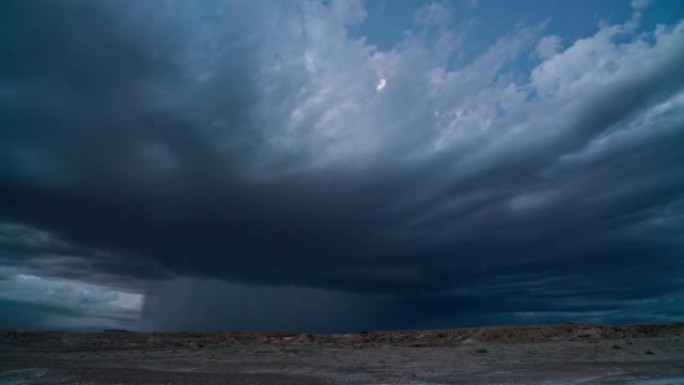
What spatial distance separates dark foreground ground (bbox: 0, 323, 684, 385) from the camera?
28.9 metres

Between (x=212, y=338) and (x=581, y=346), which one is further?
(x=212, y=338)

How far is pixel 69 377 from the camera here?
28344mm

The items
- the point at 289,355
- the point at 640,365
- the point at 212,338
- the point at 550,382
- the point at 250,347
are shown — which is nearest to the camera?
the point at 550,382

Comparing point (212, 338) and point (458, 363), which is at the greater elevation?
point (212, 338)

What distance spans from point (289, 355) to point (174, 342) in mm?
25876

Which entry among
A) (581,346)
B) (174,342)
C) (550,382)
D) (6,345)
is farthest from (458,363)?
(6,345)

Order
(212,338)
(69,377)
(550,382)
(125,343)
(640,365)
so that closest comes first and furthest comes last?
(550,382) → (69,377) → (640,365) → (125,343) → (212,338)

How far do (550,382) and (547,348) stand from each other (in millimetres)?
30140

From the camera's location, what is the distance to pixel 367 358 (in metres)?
46.7

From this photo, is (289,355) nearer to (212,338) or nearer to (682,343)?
(212,338)

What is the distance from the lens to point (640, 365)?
37.4 metres

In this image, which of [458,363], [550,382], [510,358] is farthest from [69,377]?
[510,358]

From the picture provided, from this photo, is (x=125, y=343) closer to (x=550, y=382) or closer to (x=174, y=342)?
(x=174, y=342)

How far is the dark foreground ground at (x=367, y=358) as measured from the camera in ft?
94.7
